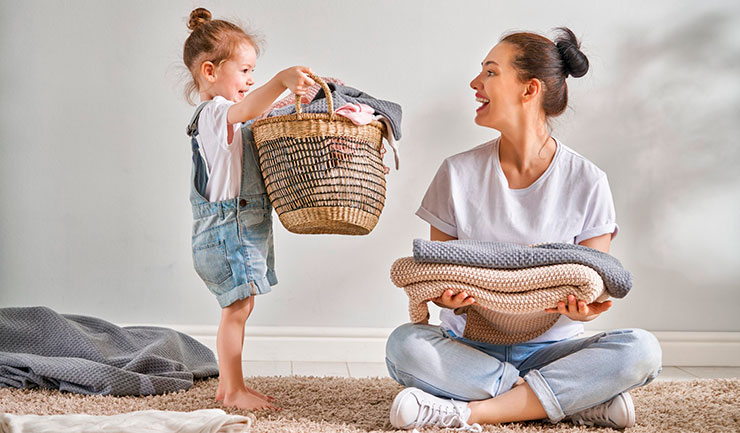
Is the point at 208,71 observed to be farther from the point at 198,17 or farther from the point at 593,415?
the point at 593,415

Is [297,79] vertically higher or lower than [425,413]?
higher

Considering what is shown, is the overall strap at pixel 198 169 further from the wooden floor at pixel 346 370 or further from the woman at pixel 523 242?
the wooden floor at pixel 346 370

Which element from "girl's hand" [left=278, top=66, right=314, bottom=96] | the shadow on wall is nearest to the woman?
"girl's hand" [left=278, top=66, right=314, bottom=96]

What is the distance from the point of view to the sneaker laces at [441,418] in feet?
5.01

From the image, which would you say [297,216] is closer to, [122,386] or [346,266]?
[122,386]

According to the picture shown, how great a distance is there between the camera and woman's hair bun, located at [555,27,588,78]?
178 centimetres

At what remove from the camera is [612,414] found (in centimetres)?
158

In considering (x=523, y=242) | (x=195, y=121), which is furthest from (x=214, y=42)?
(x=523, y=242)

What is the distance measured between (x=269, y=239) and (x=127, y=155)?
86cm

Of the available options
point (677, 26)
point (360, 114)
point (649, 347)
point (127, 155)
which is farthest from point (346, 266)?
point (677, 26)

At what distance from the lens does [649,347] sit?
1554 mm

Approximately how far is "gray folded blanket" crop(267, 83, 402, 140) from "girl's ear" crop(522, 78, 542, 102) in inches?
11.9

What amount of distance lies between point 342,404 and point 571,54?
96 centimetres

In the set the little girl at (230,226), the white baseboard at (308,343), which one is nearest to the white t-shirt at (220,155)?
the little girl at (230,226)
